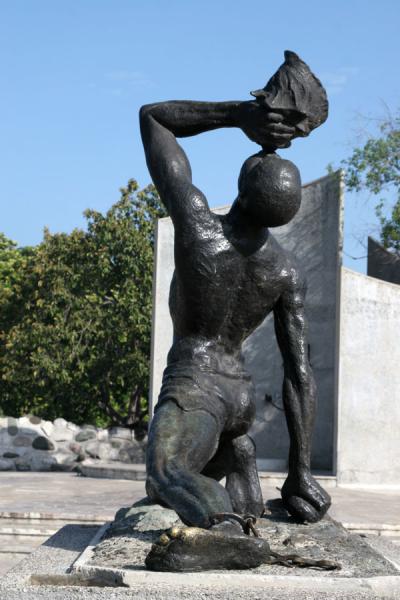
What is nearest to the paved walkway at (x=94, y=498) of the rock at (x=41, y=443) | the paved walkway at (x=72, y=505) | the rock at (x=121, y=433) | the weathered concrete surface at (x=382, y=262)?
the paved walkway at (x=72, y=505)

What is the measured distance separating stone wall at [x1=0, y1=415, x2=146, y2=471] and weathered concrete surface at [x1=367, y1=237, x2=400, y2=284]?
5.16 m

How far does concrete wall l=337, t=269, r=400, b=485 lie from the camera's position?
39.6ft

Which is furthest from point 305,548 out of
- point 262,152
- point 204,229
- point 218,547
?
point 262,152

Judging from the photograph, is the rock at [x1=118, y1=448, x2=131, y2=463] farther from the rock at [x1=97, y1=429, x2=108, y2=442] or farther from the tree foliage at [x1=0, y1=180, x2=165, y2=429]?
the tree foliage at [x1=0, y1=180, x2=165, y2=429]

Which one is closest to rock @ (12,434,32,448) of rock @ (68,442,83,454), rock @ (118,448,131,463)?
rock @ (68,442,83,454)

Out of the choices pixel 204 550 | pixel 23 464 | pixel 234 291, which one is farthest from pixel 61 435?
pixel 204 550

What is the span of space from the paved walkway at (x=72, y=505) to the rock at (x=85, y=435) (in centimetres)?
155

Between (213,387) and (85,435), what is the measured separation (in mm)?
11365

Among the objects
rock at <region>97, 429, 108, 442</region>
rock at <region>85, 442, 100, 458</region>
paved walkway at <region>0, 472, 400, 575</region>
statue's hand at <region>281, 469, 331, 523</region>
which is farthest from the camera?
rock at <region>97, 429, 108, 442</region>

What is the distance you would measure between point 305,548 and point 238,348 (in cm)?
77

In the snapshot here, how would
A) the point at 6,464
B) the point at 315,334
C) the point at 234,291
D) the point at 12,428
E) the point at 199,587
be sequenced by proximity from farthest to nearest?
the point at 12,428
the point at 6,464
the point at 315,334
the point at 234,291
the point at 199,587

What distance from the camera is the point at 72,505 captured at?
Result: 839cm

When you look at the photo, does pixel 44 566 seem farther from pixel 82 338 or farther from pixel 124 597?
pixel 82 338

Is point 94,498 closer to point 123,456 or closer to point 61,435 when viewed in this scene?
point 123,456
